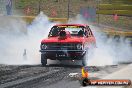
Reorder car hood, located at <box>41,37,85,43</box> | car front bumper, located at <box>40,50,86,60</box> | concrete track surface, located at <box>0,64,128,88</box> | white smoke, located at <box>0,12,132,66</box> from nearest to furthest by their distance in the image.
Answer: concrete track surface, located at <box>0,64,128,88</box>
car front bumper, located at <box>40,50,86,60</box>
car hood, located at <box>41,37,85,43</box>
white smoke, located at <box>0,12,132,66</box>

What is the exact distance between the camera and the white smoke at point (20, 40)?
1720cm

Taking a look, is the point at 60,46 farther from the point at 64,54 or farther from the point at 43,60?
the point at 43,60

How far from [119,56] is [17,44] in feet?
19.1

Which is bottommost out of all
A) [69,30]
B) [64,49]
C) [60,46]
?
[64,49]

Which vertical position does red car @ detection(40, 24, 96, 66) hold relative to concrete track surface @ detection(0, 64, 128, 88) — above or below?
above

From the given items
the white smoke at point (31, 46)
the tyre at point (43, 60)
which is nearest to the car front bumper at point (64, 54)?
the tyre at point (43, 60)

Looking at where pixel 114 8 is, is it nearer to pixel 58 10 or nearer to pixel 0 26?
pixel 58 10

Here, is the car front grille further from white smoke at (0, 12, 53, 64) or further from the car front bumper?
white smoke at (0, 12, 53, 64)

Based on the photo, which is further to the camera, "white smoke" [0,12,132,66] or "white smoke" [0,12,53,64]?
"white smoke" [0,12,53,64]

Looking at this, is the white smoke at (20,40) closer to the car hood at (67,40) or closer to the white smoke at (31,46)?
the white smoke at (31,46)

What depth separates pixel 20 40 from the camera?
75.6ft

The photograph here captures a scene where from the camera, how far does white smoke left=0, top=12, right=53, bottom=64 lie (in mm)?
17200

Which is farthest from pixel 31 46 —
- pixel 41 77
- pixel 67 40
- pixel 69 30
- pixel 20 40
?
pixel 41 77

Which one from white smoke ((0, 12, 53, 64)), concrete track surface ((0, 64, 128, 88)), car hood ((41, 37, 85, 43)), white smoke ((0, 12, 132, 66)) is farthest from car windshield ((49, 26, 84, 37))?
concrete track surface ((0, 64, 128, 88))
